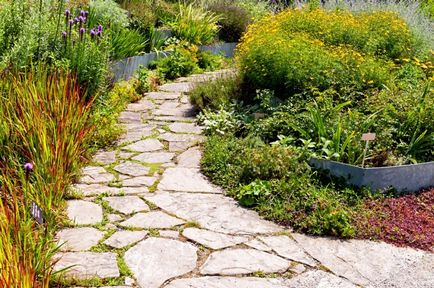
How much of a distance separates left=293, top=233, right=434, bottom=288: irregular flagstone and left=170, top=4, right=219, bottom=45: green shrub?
6.82 meters

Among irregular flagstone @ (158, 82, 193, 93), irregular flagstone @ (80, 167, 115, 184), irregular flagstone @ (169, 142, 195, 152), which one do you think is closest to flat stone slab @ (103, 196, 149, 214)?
irregular flagstone @ (80, 167, 115, 184)

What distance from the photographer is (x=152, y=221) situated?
4121 mm

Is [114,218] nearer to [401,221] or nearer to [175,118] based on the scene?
[401,221]

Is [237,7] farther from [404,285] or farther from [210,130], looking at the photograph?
[404,285]

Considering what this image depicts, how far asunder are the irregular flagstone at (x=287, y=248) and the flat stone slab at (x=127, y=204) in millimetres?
1030

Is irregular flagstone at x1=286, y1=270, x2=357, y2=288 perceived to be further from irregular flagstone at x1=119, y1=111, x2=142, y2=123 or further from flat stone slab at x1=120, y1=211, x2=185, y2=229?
irregular flagstone at x1=119, y1=111, x2=142, y2=123

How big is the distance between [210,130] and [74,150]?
1.98 metres

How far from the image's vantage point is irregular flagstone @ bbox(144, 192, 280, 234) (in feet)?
13.6

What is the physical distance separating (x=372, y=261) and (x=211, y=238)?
117 cm

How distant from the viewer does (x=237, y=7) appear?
1209 centimetres

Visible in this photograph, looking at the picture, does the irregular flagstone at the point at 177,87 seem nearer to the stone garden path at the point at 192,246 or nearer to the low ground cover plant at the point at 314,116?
the low ground cover plant at the point at 314,116

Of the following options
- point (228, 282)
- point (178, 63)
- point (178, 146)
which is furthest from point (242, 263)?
point (178, 63)

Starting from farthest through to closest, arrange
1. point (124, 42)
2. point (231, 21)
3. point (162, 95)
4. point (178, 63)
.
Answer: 1. point (231, 21)
2. point (178, 63)
3. point (124, 42)
4. point (162, 95)

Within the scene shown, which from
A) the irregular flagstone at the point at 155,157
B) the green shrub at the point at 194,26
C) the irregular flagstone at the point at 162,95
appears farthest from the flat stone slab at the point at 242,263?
the green shrub at the point at 194,26
